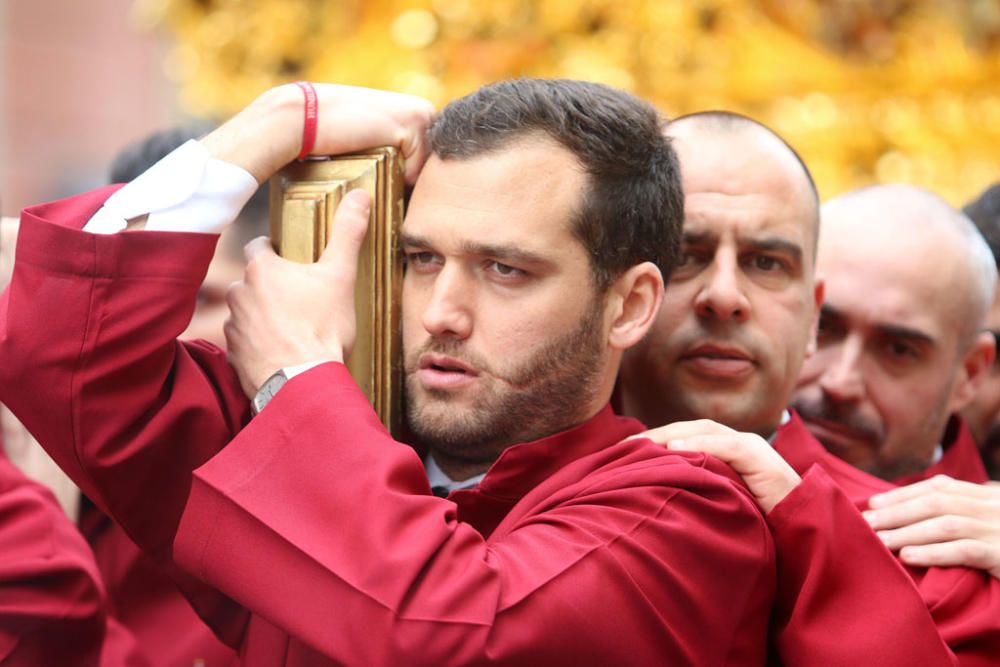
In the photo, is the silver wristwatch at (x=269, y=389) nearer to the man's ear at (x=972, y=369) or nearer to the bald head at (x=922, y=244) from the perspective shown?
the bald head at (x=922, y=244)

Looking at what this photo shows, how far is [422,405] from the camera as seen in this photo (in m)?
1.99

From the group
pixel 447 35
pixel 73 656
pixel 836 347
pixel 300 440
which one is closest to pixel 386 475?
pixel 300 440

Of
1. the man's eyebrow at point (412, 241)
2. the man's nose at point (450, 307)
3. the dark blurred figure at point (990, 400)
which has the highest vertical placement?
the man's eyebrow at point (412, 241)

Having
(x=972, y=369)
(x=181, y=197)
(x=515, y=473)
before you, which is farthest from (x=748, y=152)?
(x=181, y=197)

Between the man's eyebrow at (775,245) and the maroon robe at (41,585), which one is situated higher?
the man's eyebrow at (775,245)

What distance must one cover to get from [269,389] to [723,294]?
3.02 ft

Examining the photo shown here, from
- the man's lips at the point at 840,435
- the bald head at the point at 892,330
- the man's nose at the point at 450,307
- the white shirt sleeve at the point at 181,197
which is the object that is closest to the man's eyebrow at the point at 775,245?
the bald head at the point at 892,330

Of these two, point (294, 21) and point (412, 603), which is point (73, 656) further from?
point (294, 21)

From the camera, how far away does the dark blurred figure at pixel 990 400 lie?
3416 millimetres

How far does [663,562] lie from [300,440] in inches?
20.0

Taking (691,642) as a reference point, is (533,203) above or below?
above

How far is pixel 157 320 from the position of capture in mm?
1788

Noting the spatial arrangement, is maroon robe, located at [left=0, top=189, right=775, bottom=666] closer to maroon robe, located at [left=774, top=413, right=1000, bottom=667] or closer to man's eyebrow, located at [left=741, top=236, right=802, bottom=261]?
maroon robe, located at [left=774, top=413, right=1000, bottom=667]

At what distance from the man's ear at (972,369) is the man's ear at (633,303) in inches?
47.9
